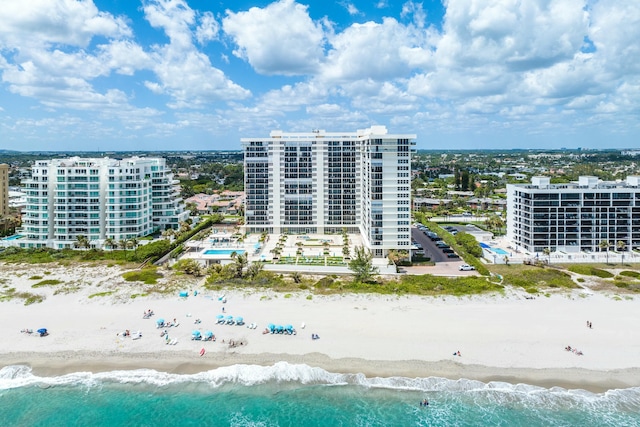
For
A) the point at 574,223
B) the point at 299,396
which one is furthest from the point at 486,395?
the point at 574,223

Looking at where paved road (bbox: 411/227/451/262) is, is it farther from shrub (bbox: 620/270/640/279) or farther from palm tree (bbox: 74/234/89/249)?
palm tree (bbox: 74/234/89/249)

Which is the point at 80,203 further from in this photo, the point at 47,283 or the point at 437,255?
the point at 437,255

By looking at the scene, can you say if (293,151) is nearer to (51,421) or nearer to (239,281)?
(239,281)

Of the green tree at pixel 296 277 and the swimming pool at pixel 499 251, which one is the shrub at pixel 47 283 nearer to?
the green tree at pixel 296 277

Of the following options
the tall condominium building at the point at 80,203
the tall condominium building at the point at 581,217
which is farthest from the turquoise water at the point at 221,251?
the tall condominium building at the point at 581,217

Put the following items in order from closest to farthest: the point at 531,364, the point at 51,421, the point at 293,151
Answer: the point at 51,421, the point at 531,364, the point at 293,151

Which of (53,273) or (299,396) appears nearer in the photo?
(299,396)

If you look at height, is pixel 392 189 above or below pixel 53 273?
above
